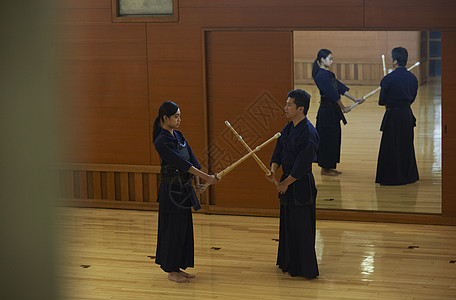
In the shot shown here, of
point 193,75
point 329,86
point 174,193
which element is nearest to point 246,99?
point 193,75

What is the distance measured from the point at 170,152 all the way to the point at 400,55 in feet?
7.83

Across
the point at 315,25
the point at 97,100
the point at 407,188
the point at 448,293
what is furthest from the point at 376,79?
the point at 97,100

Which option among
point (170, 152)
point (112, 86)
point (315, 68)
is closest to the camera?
point (170, 152)

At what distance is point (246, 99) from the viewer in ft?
19.7

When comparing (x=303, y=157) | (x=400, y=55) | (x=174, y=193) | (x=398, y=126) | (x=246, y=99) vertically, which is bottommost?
(x=174, y=193)

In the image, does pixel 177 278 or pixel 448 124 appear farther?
pixel 448 124

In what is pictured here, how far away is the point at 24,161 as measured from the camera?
30.4 inches

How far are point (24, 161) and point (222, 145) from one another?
17.6 feet

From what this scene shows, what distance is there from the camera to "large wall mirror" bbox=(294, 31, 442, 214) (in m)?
5.47

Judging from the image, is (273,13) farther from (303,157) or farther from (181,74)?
(303,157)

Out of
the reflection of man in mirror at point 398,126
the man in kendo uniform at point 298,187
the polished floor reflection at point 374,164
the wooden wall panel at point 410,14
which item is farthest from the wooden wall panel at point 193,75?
the man in kendo uniform at point 298,187

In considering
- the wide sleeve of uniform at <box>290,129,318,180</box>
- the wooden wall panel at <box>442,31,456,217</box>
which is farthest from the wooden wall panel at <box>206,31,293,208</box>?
the wide sleeve of uniform at <box>290,129,318,180</box>

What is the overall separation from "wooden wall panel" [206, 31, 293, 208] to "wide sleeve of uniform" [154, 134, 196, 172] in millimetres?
1886

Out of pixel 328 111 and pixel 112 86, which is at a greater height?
pixel 112 86
